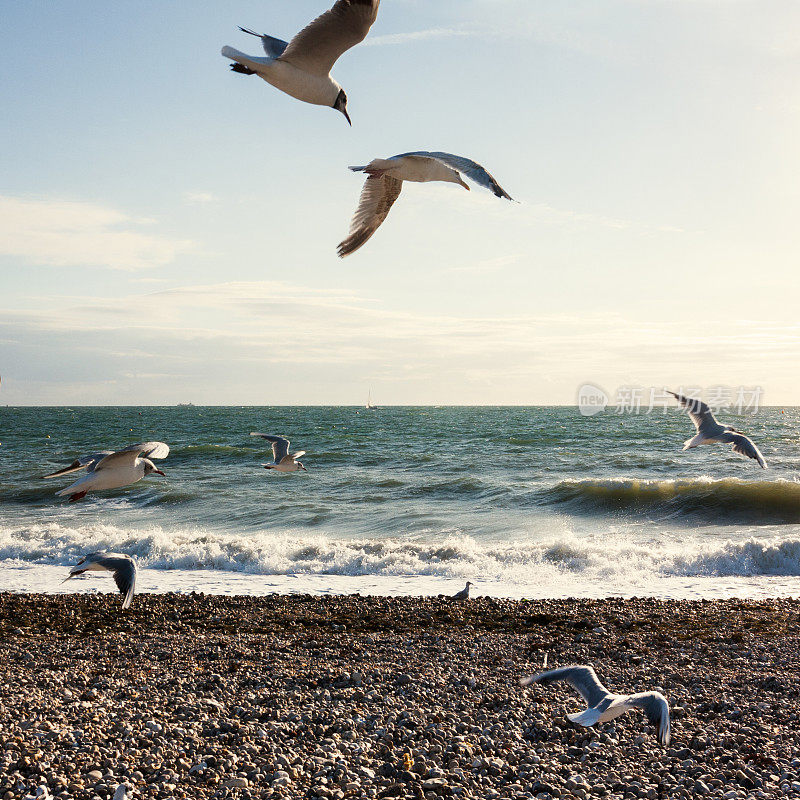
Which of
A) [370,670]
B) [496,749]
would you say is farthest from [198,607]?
[496,749]

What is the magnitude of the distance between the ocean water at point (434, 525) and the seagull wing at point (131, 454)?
6.79 m

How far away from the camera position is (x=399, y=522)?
16750mm

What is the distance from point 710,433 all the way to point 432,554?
23.2 feet

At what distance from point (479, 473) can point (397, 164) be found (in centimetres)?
2245

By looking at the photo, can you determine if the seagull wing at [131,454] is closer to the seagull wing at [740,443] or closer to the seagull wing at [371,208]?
the seagull wing at [371,208]

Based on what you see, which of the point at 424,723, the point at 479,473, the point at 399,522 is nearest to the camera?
the point at 424,723

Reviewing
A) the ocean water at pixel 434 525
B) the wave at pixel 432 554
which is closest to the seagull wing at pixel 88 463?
the ocean water at pixel 434 525

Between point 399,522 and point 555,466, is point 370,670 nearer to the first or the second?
point 399,522

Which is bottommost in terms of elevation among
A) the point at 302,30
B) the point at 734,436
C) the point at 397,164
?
the point at 734,436

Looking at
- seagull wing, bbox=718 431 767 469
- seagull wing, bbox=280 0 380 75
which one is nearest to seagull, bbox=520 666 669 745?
seagull wing, bbox=280 0 380 75

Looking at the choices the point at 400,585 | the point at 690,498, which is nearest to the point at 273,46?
the point at 400,585

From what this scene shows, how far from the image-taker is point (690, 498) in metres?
19.2

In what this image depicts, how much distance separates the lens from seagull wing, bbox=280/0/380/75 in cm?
268

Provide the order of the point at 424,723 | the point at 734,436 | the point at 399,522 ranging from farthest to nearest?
the point at 399,522 < the point at 734,436 < the point at 424,723
